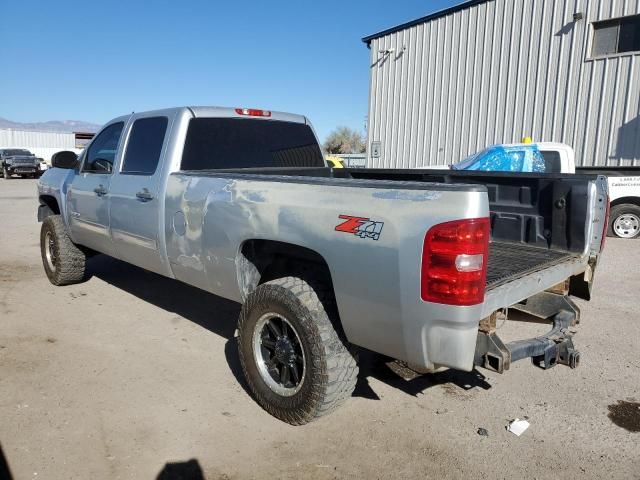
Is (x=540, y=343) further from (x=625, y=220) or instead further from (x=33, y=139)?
(x=33, y=139)

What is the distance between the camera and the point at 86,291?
6.07m

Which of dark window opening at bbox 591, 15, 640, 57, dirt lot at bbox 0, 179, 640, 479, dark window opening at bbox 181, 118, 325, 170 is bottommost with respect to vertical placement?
dirt lot at bbox 0, 179, 640, 479

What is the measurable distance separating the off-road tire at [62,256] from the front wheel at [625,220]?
9.52 m

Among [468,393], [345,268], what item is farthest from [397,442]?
[345,268]

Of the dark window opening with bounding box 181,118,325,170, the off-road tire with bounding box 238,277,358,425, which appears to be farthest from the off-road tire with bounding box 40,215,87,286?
the off-road tire with bounding box 238,277,358,425

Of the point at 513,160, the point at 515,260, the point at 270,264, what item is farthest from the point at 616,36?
the point at 270,264

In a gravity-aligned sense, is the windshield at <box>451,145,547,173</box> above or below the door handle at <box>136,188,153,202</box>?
above

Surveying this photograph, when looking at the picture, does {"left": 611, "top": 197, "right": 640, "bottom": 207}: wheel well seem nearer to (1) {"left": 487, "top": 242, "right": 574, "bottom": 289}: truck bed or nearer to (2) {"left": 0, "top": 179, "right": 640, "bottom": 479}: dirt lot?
(2) {"left": 0, "top": 179, "right": 640, "bottom": 479}: dirt lot

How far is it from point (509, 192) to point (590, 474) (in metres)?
2.17

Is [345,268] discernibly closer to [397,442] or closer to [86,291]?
[397,442]

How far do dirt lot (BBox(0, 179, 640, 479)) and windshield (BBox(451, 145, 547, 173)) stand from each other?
3.69 m

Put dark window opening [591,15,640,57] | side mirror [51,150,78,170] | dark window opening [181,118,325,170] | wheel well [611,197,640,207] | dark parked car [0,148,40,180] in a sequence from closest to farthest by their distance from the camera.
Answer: dark window opening [181,118,325,170], side mirror [51,150,78,170], wheel well [611,197,640,207], dark window opening [591,15,640,57], dark parked car [0,148,40,180]

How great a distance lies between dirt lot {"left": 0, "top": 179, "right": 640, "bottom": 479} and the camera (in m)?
2.76

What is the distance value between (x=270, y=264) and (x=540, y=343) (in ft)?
5.82
